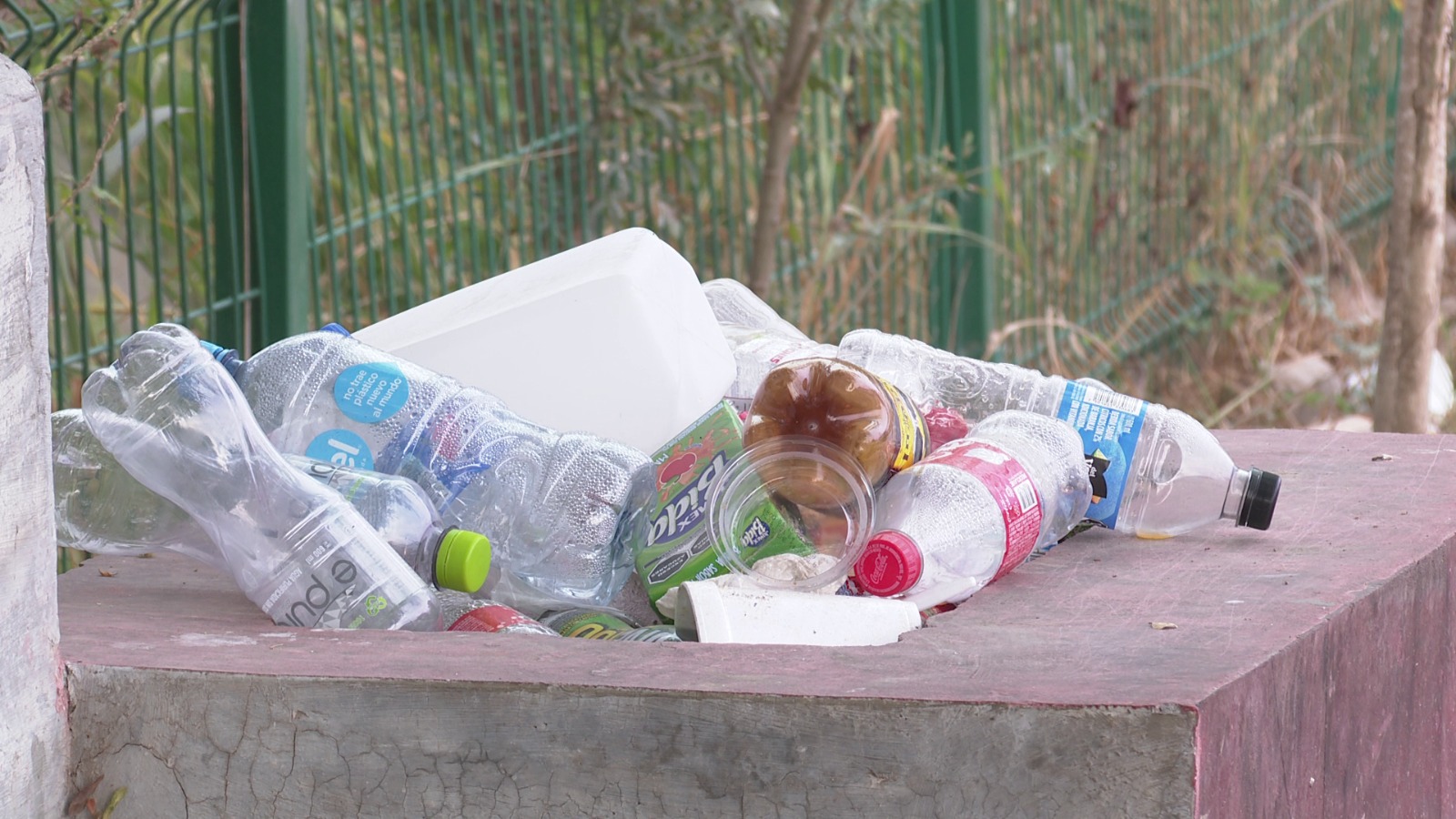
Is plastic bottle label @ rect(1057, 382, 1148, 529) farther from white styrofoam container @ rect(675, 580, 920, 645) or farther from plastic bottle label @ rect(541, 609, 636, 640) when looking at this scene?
plastic bottle label @ rect(541, 609, 636, 640)

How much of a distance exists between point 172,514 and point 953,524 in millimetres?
950

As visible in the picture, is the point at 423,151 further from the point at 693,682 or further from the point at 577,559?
the point at 693,682

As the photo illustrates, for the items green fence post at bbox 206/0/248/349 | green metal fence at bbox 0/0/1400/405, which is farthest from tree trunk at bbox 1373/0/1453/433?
green fence post at bbox 206/0/248/349

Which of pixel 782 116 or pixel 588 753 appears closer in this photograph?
pixel 588 753

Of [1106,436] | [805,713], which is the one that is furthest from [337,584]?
[1106,436]

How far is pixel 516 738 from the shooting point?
5.10 feet

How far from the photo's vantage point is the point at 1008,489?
1948mm

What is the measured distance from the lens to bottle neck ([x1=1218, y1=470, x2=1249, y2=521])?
2.12 m

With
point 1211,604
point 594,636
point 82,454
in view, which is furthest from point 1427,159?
point 82,454

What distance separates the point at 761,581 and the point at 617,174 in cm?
262

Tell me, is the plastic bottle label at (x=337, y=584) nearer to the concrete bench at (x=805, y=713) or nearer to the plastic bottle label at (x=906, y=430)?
the concrete bench at (x=805, y=713)

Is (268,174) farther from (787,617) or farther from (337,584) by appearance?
(787,617)

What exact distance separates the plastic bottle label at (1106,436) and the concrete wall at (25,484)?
47.5 inches

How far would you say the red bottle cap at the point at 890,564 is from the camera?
6.12ft
